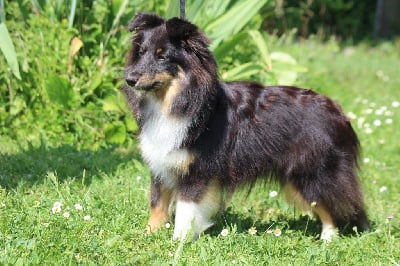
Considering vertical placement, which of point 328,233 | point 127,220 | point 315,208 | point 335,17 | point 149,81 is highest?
point 149,81

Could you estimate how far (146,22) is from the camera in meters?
4.15

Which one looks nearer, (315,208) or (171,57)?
(171,57)

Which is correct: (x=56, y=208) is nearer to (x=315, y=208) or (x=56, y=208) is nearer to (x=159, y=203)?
(x=159, y=203)

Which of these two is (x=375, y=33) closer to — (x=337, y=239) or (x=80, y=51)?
(x=80, y=51)

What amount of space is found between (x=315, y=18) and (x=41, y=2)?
9.18 m

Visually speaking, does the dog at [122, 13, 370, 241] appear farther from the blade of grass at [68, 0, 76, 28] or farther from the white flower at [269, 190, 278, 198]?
the blade of grass at [68, 0, 76, 28]

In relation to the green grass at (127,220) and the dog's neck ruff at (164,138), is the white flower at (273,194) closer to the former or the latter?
the green grass at (127,220)

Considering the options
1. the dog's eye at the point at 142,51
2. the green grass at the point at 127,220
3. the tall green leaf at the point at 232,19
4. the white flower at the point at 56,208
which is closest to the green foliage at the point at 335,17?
the tall green leaf at the point at 232,19

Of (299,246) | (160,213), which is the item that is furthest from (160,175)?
(299,246)

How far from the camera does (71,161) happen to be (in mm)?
5672

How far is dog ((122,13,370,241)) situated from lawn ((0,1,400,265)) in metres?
0.21

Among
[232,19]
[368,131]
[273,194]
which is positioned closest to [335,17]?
[368,131]

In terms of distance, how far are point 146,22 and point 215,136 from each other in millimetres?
870

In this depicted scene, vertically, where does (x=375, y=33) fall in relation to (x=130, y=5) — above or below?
below
